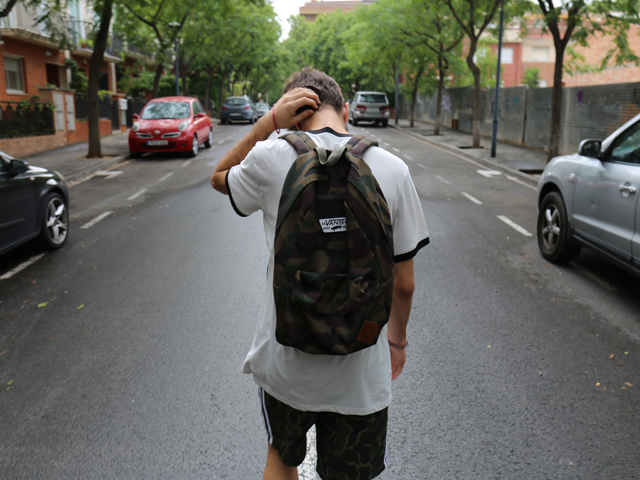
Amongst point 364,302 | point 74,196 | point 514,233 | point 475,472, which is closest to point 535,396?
point 475,472

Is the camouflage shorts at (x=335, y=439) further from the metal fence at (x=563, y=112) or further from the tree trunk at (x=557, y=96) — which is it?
the metal fence at (x=563, y=112)

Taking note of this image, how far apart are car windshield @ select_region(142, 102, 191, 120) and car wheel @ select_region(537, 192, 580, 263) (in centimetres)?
1427

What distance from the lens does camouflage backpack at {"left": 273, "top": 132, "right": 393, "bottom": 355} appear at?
1.61 m

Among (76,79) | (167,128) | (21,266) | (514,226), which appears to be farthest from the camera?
(76,79)

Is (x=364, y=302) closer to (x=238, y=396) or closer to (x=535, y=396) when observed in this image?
(x=238, y=396)

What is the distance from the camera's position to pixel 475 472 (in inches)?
113

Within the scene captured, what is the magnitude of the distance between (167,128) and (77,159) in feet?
8.87

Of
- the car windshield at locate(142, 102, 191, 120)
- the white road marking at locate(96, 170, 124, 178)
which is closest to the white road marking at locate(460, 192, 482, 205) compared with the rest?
the white road marking at locate(96, 170, 124, 178)

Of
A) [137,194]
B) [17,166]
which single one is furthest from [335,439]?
[137,194]

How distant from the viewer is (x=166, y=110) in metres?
19.1

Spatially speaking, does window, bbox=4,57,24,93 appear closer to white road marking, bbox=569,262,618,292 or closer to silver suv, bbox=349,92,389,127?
silver suv, bbox=349,92,389,127

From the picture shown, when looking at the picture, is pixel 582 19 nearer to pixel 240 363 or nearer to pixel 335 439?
pixel 240 363

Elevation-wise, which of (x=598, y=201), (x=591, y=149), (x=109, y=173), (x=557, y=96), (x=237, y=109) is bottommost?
(x=109, y=173)

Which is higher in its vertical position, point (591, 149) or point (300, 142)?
point (300, 142)
